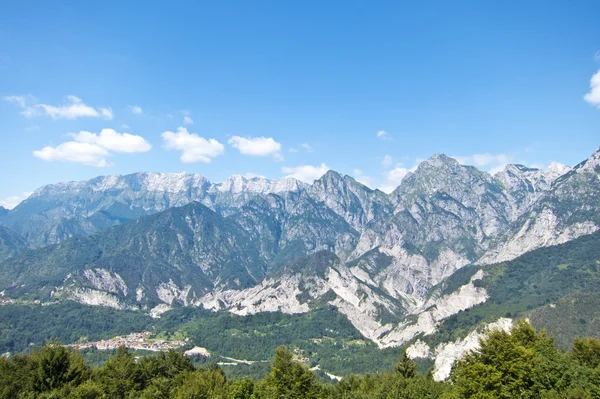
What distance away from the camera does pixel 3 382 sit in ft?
228

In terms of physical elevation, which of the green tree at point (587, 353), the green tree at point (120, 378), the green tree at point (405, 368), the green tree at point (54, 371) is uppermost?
the green tree at point (587, 353)

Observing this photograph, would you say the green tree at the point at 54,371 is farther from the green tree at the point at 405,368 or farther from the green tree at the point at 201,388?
the green tree at the point at 405,368

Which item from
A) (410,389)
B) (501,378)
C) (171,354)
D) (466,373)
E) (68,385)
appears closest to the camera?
(501,378)

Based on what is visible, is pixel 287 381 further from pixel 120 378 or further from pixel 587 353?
A: pixel 587 353

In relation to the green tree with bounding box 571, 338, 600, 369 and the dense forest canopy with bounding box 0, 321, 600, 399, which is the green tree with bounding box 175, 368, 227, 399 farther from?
the green tree with bounding box 571, 338, 600, 369

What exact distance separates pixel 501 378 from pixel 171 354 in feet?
267

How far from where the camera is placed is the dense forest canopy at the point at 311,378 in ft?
192

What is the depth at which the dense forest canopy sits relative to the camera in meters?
58.6

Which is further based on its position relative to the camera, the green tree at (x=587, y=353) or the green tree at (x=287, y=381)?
the green tree at (x=587, y=353)

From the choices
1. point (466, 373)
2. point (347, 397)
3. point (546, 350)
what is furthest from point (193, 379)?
point (546, 350)

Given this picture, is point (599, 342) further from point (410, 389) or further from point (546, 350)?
point (410, 389)

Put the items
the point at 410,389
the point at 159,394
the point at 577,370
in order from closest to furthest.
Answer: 1. the point at 577,370
2. the point at 159,394
3. the point at 410,389

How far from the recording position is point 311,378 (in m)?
72.7

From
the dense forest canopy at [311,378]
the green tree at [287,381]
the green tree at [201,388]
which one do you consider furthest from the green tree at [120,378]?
the green tree at [287,381]
